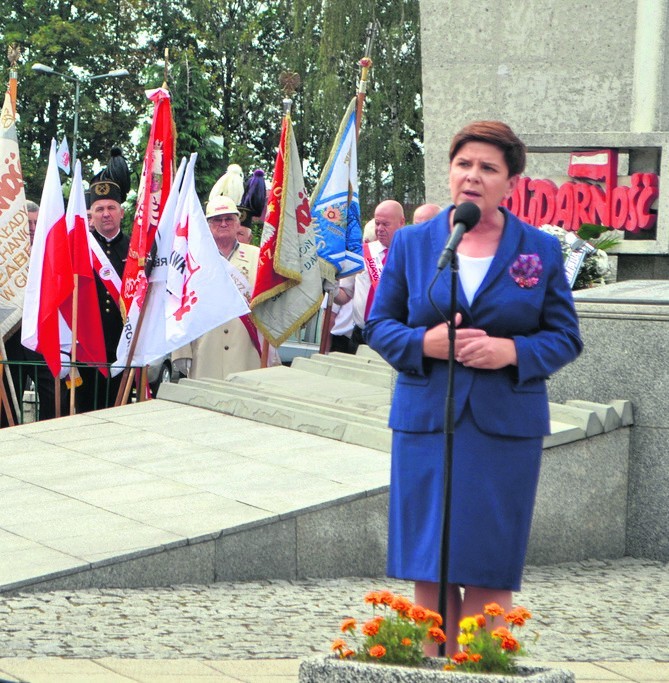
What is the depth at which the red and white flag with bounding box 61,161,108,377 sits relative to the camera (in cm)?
973

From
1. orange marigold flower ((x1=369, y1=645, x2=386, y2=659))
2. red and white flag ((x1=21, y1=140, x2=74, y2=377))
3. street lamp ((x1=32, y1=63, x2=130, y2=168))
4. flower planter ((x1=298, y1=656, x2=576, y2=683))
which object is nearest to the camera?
flower planter ((x1=298, y1=656, x2=576, y2=683))

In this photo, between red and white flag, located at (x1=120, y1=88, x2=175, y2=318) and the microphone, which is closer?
the microphone

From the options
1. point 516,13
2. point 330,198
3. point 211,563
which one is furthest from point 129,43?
point 211,563

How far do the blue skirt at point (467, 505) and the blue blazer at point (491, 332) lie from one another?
0.19 feet

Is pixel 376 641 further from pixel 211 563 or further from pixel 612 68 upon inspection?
pixel 612 68

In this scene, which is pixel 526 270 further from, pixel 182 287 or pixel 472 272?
pixel 182 287

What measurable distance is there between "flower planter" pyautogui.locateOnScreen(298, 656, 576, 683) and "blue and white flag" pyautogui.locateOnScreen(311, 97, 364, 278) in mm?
7611

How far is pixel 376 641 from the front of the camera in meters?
3.46

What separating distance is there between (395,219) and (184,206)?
178 centimetres

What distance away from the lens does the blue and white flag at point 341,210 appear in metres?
11.0

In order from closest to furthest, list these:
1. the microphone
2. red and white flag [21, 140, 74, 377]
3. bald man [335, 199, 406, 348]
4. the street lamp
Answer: the microphone → red and white flag [21, 140, 74, 377] → bald man [335, 199, 406, 348] → the street lamp

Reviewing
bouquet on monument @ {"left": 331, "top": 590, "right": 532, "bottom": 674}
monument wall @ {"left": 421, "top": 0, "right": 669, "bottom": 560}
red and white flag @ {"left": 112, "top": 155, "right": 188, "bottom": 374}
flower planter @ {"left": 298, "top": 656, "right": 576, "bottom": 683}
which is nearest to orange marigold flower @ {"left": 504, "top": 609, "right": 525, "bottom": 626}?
bouquet on monument @ {"left": 331, "top": 590, "right": 532, "bottom": 674}

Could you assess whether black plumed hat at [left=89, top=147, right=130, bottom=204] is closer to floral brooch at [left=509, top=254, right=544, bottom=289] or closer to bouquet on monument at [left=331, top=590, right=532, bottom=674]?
floral brooch at [left=509, top=254, right=544, bottom=289]

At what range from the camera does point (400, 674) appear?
3312 mm
